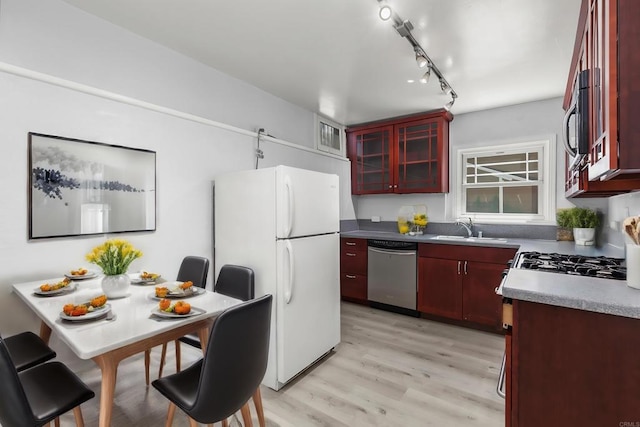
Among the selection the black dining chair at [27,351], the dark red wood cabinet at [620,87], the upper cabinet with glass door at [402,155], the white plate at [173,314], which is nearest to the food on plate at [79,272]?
the black dining chair at [27,351]

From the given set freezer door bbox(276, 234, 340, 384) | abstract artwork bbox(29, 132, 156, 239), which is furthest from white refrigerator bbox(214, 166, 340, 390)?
abstract artwork bbox(29, 132, 156, 239)

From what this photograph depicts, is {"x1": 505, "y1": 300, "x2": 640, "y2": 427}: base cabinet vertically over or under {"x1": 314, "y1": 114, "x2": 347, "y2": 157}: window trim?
under

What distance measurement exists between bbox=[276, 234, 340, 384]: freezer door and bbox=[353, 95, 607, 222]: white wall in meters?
2.05

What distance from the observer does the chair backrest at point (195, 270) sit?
229 cm

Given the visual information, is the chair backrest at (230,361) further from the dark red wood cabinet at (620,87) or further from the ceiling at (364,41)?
the ceiling at (364,41)

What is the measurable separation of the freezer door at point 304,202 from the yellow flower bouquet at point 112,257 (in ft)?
3.07

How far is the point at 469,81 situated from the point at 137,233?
3275mm

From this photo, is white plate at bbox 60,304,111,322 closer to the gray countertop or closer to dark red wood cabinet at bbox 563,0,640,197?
the gray countertop

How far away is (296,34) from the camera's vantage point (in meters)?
2.25

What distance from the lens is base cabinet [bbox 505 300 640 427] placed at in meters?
1.01

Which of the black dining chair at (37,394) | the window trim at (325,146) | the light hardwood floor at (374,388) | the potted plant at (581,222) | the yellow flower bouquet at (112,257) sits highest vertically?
the window trim at (325,146)

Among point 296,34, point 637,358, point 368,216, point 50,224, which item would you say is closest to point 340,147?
point 368,216

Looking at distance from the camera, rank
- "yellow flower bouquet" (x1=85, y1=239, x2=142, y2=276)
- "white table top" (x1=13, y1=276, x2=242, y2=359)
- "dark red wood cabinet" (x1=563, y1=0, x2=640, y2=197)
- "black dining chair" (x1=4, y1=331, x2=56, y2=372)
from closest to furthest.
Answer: "dark red wood cabinet" (x1=563, y1=0, x2=640, y2=197) < "white table top" (x1=13, y1=276, x2=242, y2=359) < "black dining chair" (x1=4, y1=331, x2=56, y2=372) < "yellow flower bouquet" (x1=85, y1=239, x2=142, y2=276)

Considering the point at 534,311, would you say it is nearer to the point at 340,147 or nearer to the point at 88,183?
the point at 88,183
